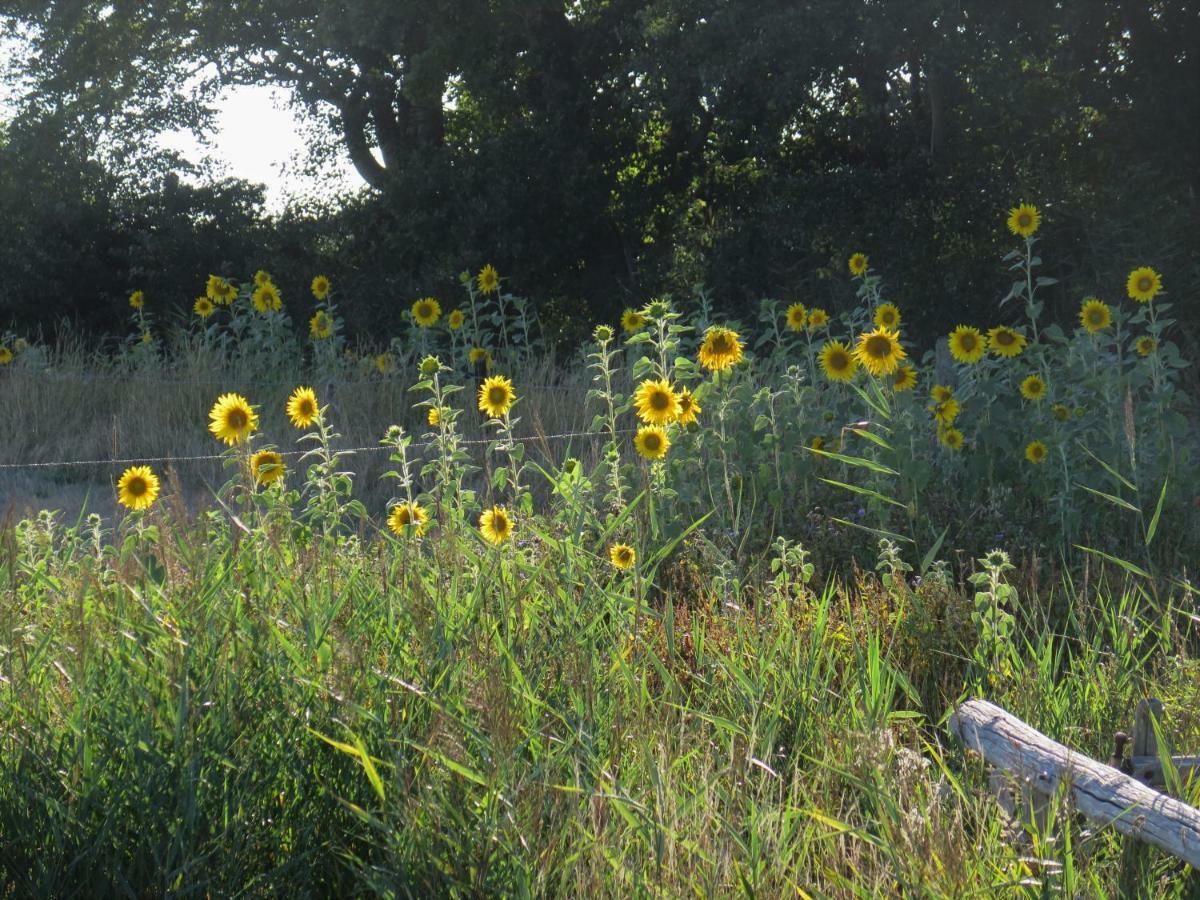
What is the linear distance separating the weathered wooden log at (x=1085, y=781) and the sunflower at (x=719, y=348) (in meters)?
1.98

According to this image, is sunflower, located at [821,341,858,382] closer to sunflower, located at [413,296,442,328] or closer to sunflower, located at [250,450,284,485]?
sunflower, located at [250,450,284,485]

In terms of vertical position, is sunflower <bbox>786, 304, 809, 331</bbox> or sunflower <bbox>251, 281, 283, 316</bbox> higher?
sunflower <bbox>251, 281, 283, 316</bbox>

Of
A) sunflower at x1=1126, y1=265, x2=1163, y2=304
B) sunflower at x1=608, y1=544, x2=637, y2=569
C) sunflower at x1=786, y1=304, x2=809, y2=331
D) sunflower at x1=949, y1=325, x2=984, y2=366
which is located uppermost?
sunflower at x1=1126, y1=265, x2=1163, y2=304

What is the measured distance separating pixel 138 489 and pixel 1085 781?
2607mm

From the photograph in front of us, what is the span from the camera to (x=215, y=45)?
15.5 metres

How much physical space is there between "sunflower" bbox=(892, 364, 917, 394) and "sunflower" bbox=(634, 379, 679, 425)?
1.35 metres

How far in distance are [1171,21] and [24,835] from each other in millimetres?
12134

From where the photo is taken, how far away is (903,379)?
4.90 meters

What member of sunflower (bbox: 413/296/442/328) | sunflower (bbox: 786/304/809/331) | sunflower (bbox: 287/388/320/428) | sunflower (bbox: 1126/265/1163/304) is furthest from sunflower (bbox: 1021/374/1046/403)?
sunflower (bbox: 413/296/442/328)

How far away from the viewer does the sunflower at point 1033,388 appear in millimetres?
4861

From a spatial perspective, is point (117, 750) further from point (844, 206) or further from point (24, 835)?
point (844, 206)

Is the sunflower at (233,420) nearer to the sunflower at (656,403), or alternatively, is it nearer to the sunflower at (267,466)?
the sunflower at (267,466)

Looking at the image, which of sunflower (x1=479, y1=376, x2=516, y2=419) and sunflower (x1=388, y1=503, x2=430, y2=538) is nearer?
sunflower (x1=388, y1=503, x2=430, y2=538)

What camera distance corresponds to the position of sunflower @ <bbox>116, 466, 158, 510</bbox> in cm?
371
